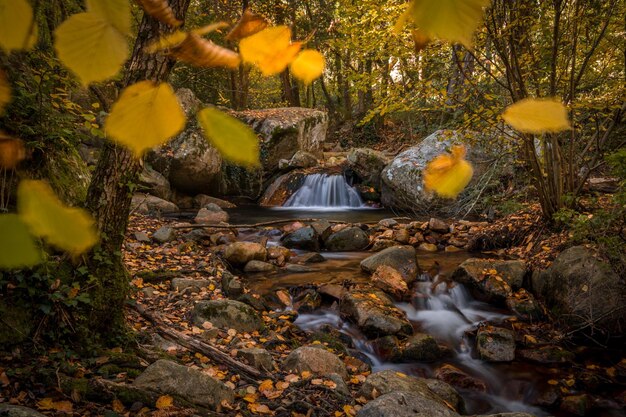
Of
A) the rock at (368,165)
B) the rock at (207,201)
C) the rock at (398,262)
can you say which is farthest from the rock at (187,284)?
the rock at (368,165)

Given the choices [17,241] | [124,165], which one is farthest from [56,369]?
[17,241]

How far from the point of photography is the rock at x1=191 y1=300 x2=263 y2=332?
4066mm

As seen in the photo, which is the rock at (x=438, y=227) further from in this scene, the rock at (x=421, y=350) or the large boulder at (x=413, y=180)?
the rock at (x=421, y=350)

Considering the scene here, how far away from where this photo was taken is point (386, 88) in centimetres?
536

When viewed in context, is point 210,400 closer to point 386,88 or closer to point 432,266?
point 386,88

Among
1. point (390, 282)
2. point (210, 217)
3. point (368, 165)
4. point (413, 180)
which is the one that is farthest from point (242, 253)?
point (368, 165)

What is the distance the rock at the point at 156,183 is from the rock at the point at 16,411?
903cm

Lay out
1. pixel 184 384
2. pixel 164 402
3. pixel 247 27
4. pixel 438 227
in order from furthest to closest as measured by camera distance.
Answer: pixel 438 227 → pixel 184 384 → pixel 164 402 → pixel 247 27

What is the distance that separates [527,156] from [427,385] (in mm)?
4039

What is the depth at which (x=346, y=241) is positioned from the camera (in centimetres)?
762

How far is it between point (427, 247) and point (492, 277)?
193 cm

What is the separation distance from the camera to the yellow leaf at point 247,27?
665 millimetres

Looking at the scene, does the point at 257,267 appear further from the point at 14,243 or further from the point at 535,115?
the point at 535,115

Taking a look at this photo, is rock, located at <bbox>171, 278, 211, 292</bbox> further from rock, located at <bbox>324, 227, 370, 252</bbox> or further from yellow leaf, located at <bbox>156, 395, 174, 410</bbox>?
rock, located at <bbox>324, 227, 370, 252</bbox>
